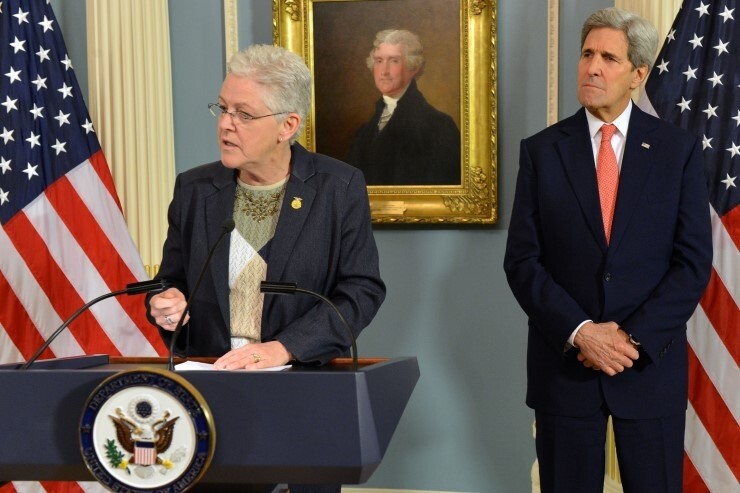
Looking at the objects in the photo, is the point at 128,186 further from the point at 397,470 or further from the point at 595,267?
the point at 595,267

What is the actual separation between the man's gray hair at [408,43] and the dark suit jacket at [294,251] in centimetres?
194

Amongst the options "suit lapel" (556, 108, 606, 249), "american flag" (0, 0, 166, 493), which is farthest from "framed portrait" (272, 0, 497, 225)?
"suit lapel" (556, 108, 606, 249)

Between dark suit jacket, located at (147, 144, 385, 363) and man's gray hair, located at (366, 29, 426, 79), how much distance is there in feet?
6.37

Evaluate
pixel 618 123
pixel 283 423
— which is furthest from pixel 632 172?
pixel 283 423

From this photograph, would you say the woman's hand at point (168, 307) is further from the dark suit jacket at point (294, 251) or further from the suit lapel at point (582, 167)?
the suit lapel at point (582, 167)

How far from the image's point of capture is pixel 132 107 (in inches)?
169

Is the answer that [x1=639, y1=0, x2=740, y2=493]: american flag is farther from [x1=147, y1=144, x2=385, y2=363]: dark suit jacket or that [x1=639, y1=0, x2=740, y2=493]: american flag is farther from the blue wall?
[x1=147, y1=144, x2=385, y2=363]: dark suit jacket

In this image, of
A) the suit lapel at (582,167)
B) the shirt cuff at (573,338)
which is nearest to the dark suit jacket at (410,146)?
the suit lapel at (582,167)

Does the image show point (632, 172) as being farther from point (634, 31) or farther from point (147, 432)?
point (147, 432)

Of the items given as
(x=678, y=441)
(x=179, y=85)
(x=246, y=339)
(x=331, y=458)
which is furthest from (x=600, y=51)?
(x=179, y=85)

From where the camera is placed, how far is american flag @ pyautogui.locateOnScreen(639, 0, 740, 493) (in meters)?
3.42

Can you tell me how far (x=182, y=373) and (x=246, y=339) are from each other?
0.73 metres

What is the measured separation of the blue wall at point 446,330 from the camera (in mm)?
4371

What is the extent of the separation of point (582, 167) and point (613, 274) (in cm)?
39
